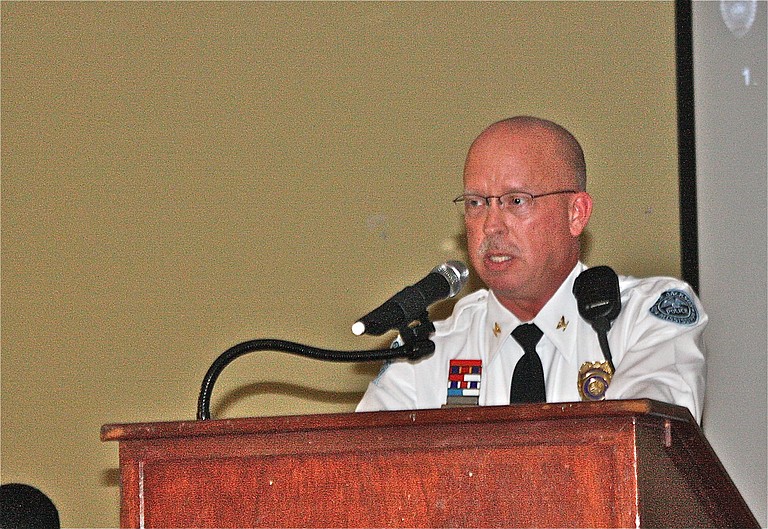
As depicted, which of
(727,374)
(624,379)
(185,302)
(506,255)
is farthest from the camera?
(185,302)

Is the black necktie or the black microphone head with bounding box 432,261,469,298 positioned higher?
the black microphone head with bounding box 432,261,469,298

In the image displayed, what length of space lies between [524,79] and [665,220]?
51 centimetres

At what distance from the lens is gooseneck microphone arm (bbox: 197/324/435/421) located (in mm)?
1637

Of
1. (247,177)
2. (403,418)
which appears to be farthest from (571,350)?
(247,177)

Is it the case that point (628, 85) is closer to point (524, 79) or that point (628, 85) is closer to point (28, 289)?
point (524, 79)

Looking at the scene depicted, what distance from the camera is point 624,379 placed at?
1922mm

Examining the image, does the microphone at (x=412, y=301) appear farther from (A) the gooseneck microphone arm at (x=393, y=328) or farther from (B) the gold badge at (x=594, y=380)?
(B) the gold badge at (x=594, y=380)

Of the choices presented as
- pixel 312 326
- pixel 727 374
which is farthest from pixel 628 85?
pixel 312 326

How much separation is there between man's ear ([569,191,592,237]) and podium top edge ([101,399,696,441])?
2.98 ft

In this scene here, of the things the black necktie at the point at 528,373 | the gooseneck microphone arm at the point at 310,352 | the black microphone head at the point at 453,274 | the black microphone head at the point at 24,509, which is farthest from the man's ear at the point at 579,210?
the black microphone head at the point at 24,509

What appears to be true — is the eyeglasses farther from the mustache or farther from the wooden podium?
the wooden podium

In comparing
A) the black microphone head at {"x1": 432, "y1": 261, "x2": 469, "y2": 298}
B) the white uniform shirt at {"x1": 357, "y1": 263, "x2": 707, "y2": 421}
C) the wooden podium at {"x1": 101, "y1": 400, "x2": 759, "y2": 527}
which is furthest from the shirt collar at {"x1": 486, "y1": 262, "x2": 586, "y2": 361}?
the wooden podium at {"x1": 101, "y1": 400, "x2": 759, "y2": 527}

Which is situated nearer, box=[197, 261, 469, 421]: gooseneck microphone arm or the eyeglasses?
box=[197, 261, 469, 421]: gooseneck microphone arm

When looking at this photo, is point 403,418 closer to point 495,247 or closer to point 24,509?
point 24,509
